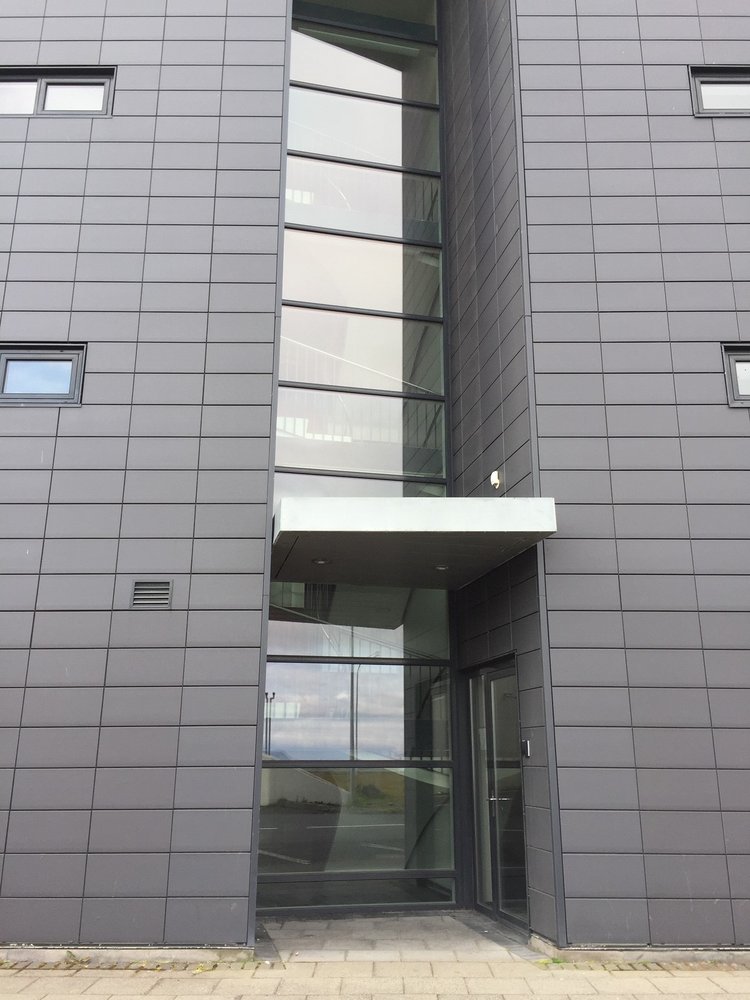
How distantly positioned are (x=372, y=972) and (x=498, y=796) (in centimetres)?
195

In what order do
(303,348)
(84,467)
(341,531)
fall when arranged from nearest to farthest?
(341,531), (84,467), (303,348)

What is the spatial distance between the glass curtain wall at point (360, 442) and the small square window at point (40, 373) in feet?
6.86

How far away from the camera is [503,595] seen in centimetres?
689

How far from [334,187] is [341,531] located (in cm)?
495

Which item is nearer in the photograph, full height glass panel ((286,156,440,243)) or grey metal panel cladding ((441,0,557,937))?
grey metal panel cladding ((441,0,557,937))

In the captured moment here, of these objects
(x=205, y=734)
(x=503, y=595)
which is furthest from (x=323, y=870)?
(x=503, y=595)

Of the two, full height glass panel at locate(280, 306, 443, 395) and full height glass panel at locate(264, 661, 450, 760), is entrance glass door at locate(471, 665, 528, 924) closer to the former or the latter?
full height glass panel at locate(264, 661, 450, 760)

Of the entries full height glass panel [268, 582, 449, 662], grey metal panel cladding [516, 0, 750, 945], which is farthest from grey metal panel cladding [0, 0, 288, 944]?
grey metal panel cladding [516, 0, 750, 945]

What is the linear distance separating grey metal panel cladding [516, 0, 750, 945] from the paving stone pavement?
0.30m

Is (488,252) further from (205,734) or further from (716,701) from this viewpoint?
(205,734)

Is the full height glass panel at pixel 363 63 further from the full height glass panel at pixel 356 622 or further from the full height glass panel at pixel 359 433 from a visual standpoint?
the full height glass panel at pixel 356 622

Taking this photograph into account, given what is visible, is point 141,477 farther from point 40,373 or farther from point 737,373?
point 737,373

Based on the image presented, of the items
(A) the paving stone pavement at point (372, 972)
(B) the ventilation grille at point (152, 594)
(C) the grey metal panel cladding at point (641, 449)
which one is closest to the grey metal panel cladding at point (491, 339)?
(C) the grey metal panel cladding at point (641, 449)

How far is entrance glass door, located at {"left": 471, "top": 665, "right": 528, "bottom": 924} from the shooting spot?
254 inches
